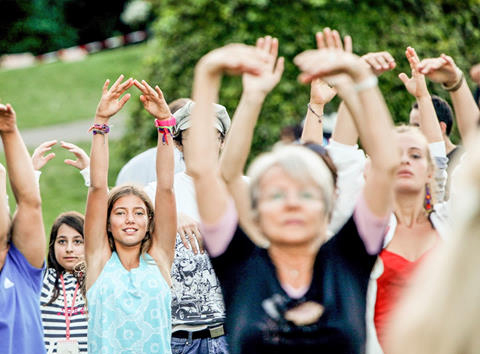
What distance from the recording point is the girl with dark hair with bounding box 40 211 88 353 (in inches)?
197

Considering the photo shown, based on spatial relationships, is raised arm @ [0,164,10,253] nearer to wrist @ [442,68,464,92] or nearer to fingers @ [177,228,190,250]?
fingers @ [177,228,190,250]

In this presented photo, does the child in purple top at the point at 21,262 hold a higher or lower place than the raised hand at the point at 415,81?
lower

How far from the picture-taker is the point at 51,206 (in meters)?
13.1

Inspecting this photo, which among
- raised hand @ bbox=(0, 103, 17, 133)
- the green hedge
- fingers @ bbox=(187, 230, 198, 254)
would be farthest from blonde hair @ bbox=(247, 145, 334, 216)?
the green hedge

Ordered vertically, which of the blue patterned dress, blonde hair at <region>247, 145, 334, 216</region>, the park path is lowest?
the blue patterned dress

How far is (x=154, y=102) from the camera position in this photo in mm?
4301

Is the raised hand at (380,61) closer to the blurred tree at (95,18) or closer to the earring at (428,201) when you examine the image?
the earring at (428,201)

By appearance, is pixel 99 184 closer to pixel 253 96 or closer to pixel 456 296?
pixel 253 96

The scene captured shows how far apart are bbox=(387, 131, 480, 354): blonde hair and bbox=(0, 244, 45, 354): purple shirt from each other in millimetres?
2386

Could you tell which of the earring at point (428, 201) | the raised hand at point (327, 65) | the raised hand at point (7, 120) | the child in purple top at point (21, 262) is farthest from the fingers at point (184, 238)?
the raised hand at point (327, 65)

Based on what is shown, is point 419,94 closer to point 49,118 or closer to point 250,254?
point 250,254

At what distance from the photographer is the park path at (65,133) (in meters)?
18.0

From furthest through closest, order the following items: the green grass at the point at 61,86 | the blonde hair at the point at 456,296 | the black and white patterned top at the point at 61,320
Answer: the green grass at the point at 61,86
the black and white patterned top at the point at 61,320
the blonde hair at the point at 456,296

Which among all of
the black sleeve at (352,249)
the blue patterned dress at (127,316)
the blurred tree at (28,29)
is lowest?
the blue patterned dress at (127,316)
